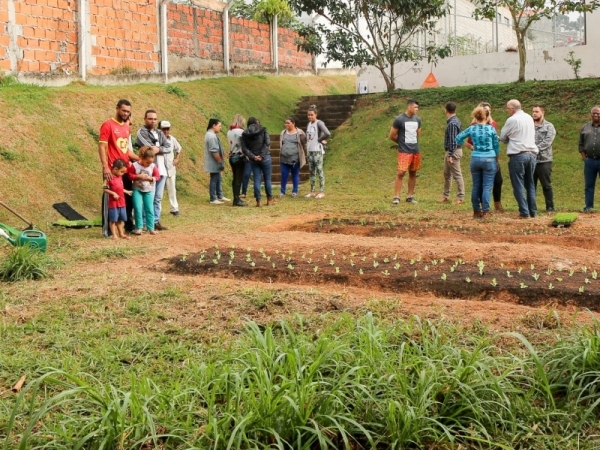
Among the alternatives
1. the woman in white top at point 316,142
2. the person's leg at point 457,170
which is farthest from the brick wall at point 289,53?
the person's leg at point 457,170

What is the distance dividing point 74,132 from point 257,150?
3.50 m

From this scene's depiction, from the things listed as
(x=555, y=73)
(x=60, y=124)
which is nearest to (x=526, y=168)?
(x=60, y=124)

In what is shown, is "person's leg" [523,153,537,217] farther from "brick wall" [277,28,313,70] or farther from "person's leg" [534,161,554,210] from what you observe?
"brick wall" [277,28,313,70]

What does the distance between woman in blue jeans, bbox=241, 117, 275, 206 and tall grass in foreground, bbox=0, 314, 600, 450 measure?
1006 cm

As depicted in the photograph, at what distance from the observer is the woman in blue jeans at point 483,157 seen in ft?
38.0

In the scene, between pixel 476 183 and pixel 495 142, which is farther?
pixel 476 183

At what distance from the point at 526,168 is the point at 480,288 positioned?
A: 564cm

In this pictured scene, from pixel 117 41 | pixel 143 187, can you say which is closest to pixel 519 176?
pixel 143 187

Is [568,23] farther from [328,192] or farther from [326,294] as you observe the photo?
[326,294]

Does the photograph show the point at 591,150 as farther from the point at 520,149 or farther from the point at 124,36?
the point at 124,36

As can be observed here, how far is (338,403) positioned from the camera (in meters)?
3.80

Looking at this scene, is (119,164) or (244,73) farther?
(244,73)

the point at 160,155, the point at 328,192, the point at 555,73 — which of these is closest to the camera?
the point at 160,155

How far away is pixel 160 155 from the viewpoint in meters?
11.6
